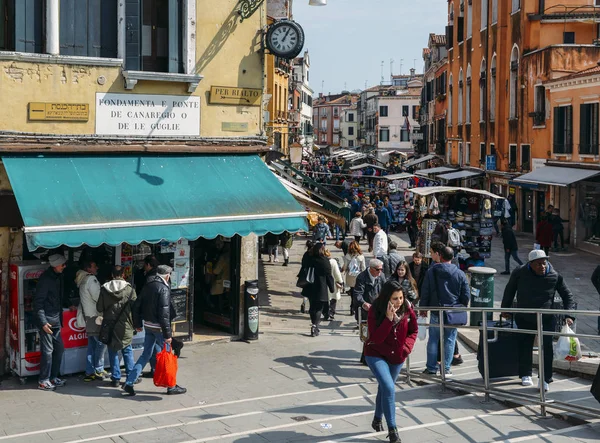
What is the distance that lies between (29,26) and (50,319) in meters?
3.97

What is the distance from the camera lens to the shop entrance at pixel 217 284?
13.5 meters

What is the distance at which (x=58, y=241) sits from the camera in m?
10.4

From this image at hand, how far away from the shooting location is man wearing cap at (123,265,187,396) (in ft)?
34.0

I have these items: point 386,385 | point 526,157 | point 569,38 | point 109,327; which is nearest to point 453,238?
point 109,327

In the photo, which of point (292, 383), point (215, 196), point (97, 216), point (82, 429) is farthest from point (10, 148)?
point (292, 383)

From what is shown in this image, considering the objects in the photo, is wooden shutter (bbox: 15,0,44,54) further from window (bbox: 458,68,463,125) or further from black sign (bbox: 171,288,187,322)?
window (bbox: 458,68,463,125)

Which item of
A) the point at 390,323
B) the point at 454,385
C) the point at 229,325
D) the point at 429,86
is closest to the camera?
the point at 390,323

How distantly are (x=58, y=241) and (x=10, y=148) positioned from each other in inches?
63.9

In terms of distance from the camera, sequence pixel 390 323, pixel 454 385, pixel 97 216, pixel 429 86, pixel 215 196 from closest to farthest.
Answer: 1. pixel 390 323
2. pixel 454 385
3. pixel 97 216
4. pixel 215 196
5. pixel 429 86

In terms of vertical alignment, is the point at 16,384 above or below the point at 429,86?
below

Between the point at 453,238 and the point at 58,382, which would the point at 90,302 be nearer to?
the point at 58,382

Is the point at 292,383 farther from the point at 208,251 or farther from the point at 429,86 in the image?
the point at 429,86

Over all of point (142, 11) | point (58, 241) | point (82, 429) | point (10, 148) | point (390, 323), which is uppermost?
point (142, 11)

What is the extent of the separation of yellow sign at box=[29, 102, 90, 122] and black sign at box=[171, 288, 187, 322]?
2.92 meters
